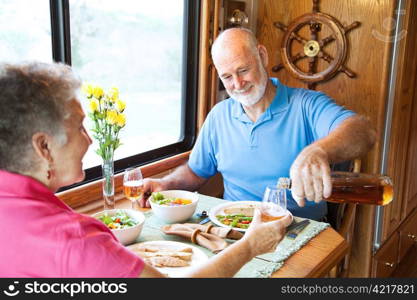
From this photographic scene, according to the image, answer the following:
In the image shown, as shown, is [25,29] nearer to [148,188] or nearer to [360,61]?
[148,188]

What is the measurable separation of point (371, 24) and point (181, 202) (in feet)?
5.10

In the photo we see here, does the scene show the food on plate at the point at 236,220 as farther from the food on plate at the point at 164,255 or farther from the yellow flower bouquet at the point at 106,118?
the yellow flower bouquet at the point at 106,118

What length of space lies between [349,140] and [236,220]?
54 cm

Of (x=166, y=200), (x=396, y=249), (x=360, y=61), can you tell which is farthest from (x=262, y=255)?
(x=396, y=249)

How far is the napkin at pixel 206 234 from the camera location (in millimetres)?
1455

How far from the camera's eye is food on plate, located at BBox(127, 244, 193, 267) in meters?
1.32

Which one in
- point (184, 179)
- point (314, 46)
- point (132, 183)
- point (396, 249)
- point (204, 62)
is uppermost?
point (314, 46)

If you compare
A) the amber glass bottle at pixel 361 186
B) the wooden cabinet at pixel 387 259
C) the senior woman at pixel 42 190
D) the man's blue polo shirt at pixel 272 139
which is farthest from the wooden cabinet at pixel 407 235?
the senior woman at pixel 42 190

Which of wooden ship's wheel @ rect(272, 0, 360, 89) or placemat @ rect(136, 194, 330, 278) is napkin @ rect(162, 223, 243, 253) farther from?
wooden ship's wheel @ rect(272, 0, 360, 89)

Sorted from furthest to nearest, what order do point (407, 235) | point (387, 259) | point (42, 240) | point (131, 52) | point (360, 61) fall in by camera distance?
1. point (407, 235)
2. point (387, 259)
3. point (360, 61)
4. point (131, 52)
5. point (42, 240)

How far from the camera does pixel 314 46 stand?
2.70 meters

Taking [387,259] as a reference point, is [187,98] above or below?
above

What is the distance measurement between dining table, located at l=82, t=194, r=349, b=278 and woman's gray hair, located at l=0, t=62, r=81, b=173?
691 mm

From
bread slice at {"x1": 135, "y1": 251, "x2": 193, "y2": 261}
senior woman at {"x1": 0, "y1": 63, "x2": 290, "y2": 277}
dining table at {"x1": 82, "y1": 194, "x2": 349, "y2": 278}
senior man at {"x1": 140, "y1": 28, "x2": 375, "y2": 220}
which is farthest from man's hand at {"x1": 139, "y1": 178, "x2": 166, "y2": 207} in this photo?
senior woman at {"x1": 0, "y1": 63, "x2": 290, "y2": 277}
